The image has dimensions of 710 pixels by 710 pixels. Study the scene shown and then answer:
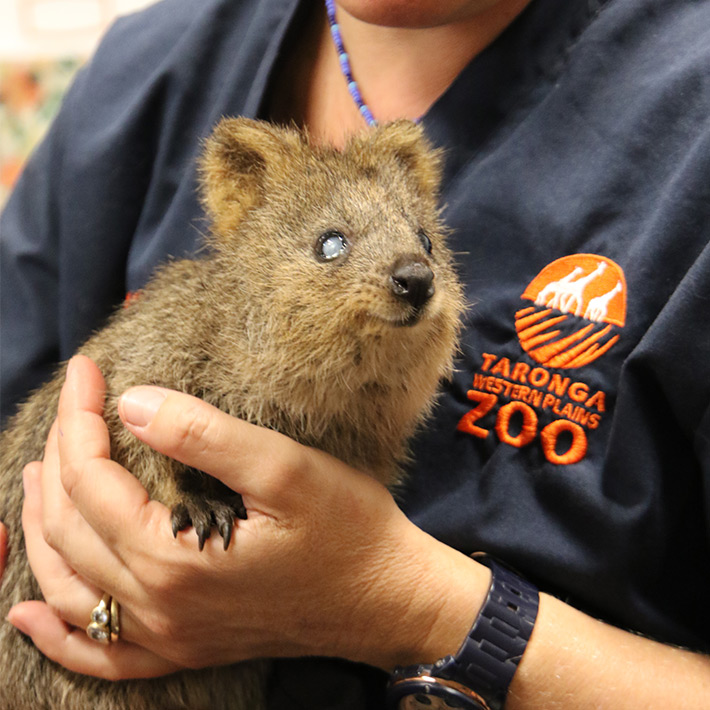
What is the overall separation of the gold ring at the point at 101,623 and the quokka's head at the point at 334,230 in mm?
474

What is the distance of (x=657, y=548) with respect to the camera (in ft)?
3.33

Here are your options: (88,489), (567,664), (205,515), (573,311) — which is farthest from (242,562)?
(573,311)

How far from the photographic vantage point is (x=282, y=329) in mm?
981

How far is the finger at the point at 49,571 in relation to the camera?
3.51ft

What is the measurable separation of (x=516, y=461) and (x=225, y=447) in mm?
413

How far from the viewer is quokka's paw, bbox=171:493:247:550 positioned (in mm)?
929

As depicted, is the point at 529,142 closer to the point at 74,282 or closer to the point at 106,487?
the point at 106,487

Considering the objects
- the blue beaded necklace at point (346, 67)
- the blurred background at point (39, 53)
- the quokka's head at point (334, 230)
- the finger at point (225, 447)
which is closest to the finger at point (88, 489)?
the finger at point (225, 447)

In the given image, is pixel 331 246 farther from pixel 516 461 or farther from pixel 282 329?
pixel 516 461

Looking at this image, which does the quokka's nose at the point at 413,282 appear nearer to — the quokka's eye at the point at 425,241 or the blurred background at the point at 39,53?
the quokka's eye at the point at 425,241

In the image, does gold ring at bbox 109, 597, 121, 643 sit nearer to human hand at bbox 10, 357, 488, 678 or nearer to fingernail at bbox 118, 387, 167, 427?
human hand at bbox 10, 357, 488, 678

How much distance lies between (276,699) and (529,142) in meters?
0.95

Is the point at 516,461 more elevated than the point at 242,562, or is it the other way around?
the point at 516,461

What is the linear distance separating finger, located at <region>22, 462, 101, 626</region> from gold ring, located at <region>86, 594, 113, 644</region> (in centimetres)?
2
